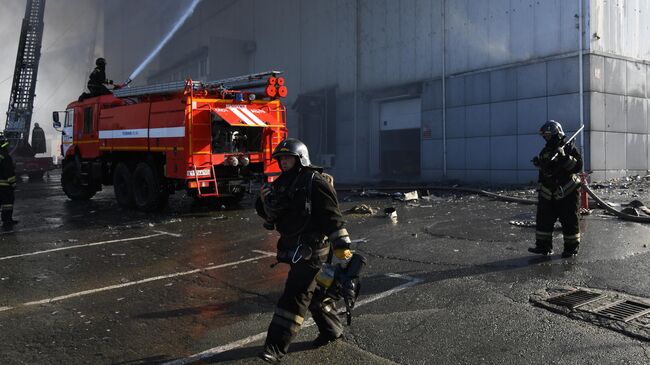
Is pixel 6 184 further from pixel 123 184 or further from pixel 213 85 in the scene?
pixel 213 85

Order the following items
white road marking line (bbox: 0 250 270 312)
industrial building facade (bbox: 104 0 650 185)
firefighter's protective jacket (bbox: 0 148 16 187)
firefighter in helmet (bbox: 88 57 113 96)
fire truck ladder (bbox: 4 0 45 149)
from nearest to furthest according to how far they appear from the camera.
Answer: white road marking line (bbox: 0 250 270 312) → firefighter's protective jacket (bbox: 0 148 16 187) → firefighter in helmet (bbox: 88 57 113 96) → industrial building facade (bbox: 104 0 650 185) → fire truck ladder (bbox: 4 0 45 149)

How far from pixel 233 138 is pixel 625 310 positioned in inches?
320

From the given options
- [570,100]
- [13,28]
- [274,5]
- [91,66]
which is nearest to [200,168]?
[570,100]

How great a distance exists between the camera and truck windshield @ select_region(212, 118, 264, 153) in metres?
10.3

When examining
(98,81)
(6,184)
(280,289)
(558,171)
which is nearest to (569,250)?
(558,171)

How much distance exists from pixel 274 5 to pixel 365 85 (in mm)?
8645

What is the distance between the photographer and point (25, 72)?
67.2ft

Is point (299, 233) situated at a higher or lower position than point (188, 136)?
lower

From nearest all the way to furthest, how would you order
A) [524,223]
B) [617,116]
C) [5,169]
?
1. [524,223]
2. [5,169]
3. [617,116]

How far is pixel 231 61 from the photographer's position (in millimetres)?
27500

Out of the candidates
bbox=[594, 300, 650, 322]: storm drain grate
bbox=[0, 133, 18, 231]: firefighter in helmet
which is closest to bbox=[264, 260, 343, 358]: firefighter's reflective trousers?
bbox=[594, 300, 650, 322]: storm drain grate

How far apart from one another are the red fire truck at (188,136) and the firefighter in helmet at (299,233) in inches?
260

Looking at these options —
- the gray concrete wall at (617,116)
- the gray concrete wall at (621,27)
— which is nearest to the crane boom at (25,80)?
the gray concrete wall at (621,27)

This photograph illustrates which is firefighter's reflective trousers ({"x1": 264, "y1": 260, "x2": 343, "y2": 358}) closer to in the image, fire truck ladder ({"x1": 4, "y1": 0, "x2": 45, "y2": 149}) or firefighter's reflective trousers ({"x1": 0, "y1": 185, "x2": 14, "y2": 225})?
firefighter's reflective trousers ({"x1": 0, "y1": 185, "x2": 14, "y2": 225})
